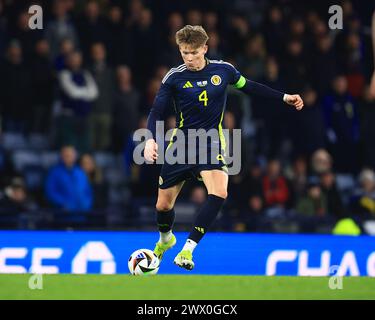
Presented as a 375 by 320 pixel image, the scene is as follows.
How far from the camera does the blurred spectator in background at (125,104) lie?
670 inches

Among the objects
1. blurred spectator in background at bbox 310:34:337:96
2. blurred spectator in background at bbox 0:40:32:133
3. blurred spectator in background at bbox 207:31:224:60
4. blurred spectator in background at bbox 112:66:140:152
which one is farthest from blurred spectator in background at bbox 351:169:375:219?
blurred spectator in background at bbox 0:40:32:133

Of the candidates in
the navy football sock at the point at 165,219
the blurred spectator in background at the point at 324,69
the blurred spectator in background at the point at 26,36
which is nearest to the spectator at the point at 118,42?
the blurred spectator in background at the point at 26,36

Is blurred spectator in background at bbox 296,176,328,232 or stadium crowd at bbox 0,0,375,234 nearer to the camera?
stadium crowd at bbox 0,0,375,234

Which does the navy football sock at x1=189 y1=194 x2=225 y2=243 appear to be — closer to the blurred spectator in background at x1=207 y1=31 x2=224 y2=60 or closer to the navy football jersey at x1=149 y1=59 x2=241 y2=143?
the navy football jersey at x1=149 y1=59 x2=241 y2=143

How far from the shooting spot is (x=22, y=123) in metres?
17.4

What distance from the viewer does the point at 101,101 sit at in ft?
55.7

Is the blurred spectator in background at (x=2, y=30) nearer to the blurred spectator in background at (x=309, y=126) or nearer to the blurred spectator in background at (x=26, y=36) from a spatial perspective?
the blurred spectator in background at (x=26, y=36)

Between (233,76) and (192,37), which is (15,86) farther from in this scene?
(192,37)

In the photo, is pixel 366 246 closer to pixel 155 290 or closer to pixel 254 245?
pixel 254 245

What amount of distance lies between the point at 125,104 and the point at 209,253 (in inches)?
117

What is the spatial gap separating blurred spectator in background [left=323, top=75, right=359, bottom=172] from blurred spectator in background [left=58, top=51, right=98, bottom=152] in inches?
140

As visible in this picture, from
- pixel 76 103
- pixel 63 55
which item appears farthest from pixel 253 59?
pixel 63 55

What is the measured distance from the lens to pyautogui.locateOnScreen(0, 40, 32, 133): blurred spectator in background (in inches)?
648

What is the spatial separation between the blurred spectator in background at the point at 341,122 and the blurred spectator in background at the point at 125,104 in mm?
2912
